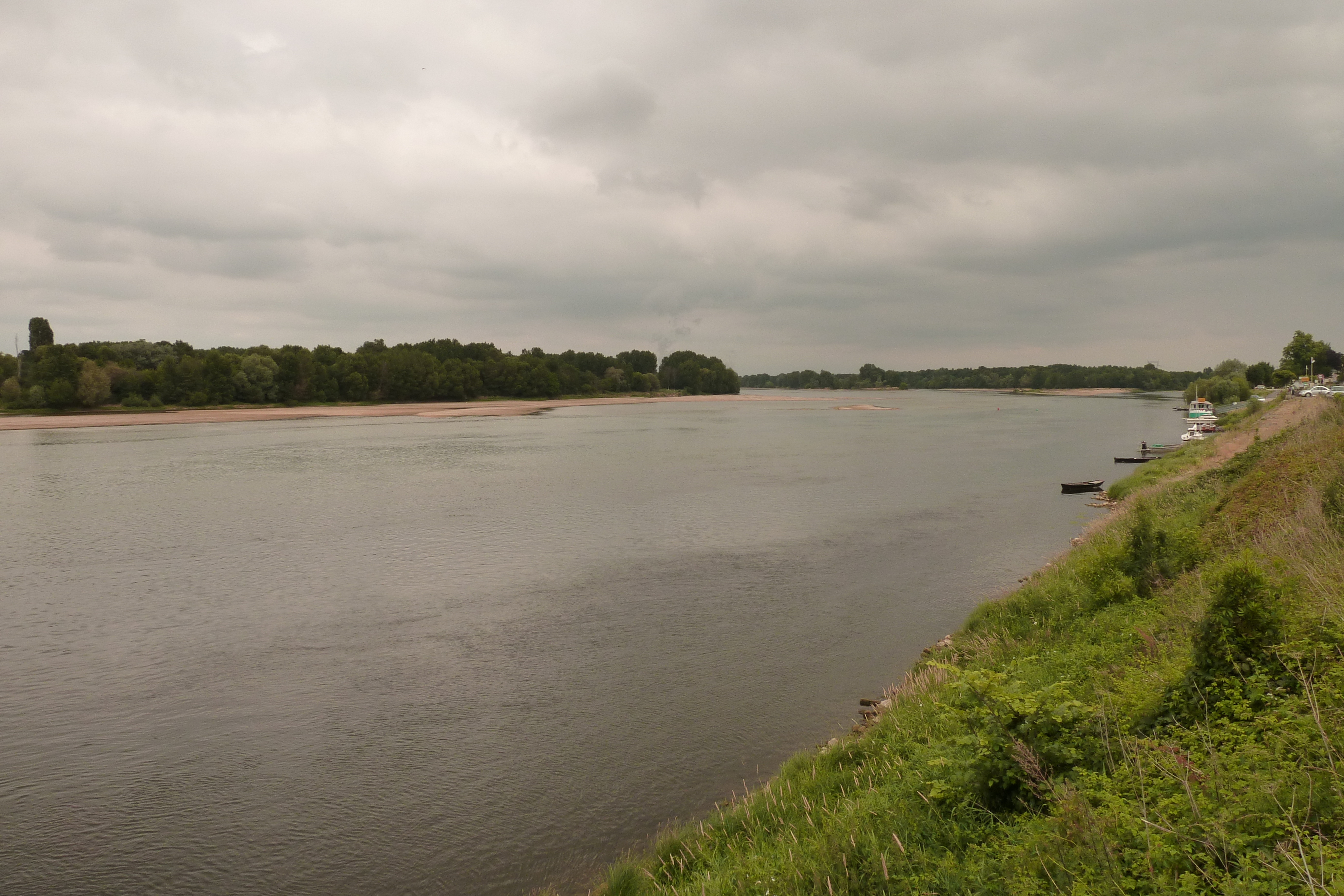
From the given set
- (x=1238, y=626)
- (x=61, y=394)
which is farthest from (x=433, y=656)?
(x=61, y=394)

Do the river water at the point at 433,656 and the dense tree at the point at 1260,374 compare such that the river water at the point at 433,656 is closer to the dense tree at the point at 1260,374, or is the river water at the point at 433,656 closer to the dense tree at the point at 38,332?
the dense tree at the point at 38,332

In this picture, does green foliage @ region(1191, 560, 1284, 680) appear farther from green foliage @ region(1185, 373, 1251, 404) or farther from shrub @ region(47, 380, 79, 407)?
green foliage @ region(1185, 373, 1251, 404)

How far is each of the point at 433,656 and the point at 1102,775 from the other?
12923mm

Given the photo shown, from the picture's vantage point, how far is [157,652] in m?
16.2

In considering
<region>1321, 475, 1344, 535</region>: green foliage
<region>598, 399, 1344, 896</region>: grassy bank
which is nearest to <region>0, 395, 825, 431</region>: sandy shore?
<region>598, 399, 1344, 896</region>: grassy bank

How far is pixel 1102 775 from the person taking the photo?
5.91 metres

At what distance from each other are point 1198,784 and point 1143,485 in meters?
31.0

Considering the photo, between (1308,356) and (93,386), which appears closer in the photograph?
(93,386)

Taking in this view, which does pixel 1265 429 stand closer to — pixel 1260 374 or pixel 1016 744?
pixel 1016 744

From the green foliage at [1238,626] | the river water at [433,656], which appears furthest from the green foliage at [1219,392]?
the green foliage at [1238,626]

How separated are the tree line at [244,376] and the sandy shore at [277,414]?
3.02m

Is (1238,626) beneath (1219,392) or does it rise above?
beneath

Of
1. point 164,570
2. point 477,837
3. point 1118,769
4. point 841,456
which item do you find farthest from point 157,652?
point 841,456

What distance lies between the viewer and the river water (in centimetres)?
979
